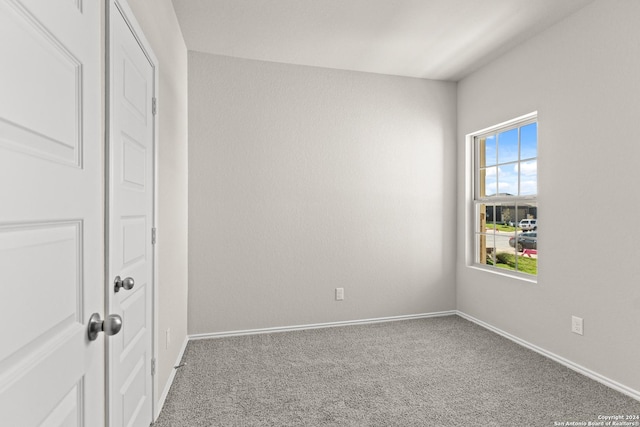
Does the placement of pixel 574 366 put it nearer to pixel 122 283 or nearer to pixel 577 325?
pixel 577 325

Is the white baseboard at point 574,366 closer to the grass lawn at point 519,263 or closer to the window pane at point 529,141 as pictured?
the grass lawn at point 519,263

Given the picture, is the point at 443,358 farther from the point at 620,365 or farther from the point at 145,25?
the point at 145,25

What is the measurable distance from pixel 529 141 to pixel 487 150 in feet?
1.91

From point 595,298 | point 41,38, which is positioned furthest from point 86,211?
point 595,298

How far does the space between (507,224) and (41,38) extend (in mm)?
3701

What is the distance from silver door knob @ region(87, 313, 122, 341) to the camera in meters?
A: 0.96

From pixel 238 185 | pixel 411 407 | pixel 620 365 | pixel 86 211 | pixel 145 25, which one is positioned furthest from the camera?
pixel 238 185

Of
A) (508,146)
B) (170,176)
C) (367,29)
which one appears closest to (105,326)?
(170,176)

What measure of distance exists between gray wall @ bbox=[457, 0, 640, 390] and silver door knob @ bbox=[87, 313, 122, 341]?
293cm

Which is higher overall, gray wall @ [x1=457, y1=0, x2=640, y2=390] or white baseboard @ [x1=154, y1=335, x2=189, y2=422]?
gray wall @ [x1=457, y1=0, x2=640, y2=390]

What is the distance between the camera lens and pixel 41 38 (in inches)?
28.5

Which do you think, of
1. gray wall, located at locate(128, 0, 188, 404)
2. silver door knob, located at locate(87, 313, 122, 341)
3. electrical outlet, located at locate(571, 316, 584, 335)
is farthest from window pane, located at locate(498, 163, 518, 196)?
silver door knob, located at locate(87, 313, 122, 341)

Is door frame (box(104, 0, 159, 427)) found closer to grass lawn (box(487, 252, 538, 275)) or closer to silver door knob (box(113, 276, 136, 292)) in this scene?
silver door knob (box(113, 276, 136, 292))

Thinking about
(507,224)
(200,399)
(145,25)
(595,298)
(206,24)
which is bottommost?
(200,399)
